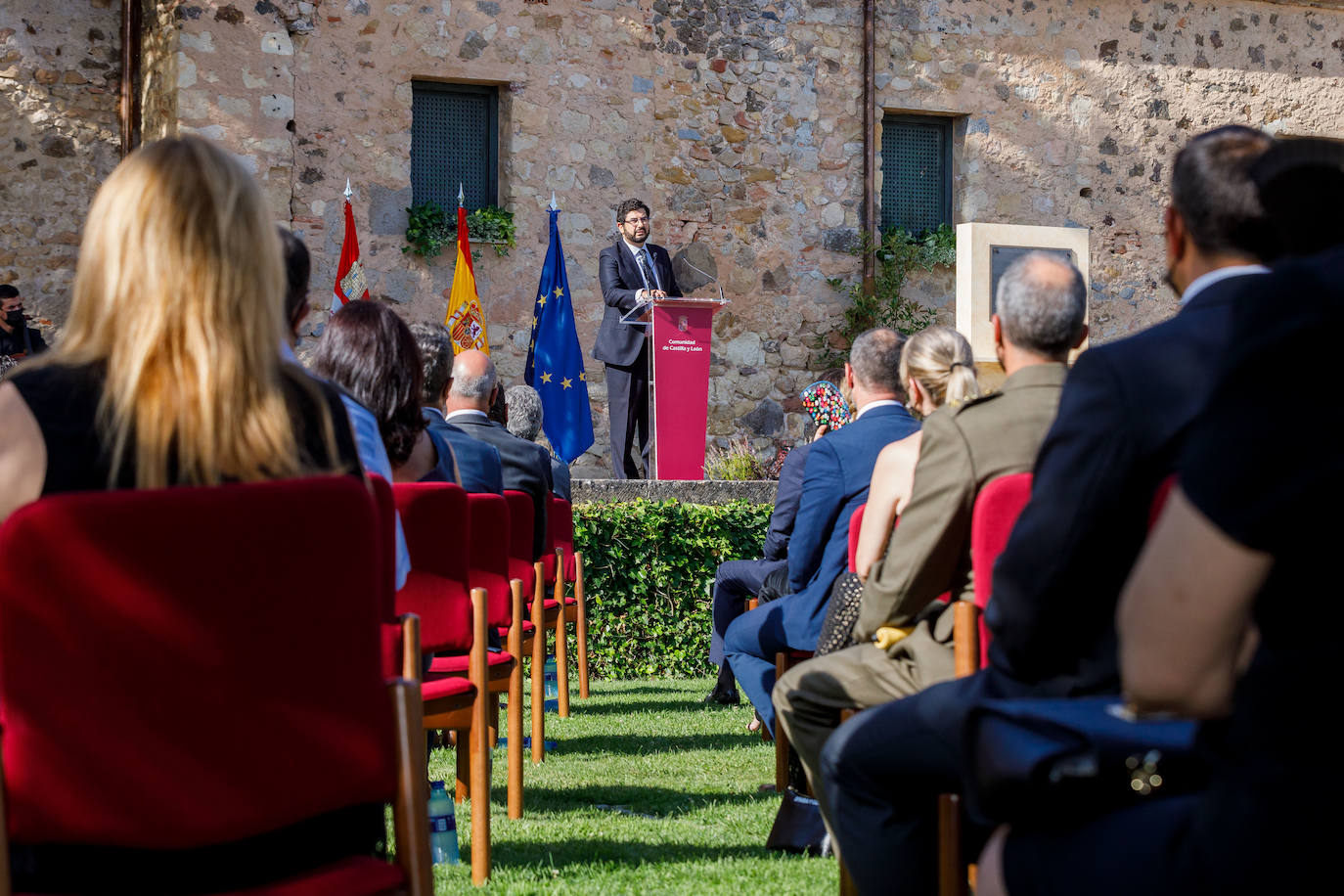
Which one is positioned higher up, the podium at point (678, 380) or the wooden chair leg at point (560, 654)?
the podium at point (678, 380)

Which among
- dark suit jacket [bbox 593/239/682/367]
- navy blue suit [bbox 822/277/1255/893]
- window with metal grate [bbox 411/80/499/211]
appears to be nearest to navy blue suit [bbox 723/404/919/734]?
navy blue suit [bbox 822/277/1255/893]

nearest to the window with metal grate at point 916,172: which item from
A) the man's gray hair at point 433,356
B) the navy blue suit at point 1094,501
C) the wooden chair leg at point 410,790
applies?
the man's gray hair at point 433,356

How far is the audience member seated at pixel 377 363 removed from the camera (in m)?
3.28

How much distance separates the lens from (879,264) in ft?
39.6

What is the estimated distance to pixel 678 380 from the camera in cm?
866

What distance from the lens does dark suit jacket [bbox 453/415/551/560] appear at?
4.98 metres

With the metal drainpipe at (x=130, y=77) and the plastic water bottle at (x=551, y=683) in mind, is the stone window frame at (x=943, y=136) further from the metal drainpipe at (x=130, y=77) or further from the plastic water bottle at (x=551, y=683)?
the plastic water bottle at (x=551, y=683)

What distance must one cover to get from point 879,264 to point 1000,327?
374 inches

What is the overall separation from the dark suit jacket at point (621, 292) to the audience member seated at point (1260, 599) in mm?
7701

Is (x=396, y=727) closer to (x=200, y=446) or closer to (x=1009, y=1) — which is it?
(x=200, y=446)

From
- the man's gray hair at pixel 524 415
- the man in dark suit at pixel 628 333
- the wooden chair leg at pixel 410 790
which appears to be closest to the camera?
the wooden chair leg at pixel 410 790

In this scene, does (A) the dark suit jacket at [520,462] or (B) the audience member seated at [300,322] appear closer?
(B) the audience member seated at [300,322]

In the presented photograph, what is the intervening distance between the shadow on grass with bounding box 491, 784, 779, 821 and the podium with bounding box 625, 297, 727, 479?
174 inches

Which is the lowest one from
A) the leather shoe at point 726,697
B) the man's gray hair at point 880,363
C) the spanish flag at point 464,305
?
the leather shoe at point 726,697
